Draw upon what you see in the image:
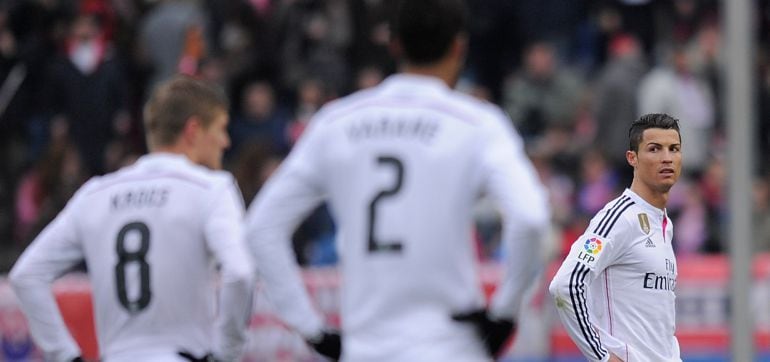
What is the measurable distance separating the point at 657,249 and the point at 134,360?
1879 millimetres

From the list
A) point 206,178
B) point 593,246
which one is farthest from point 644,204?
point 206,178

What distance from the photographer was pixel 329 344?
16.8 ft

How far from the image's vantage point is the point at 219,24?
1803 cm

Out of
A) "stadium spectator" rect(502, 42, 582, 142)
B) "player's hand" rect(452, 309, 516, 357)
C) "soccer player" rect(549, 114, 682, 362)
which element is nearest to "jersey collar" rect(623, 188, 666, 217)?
"soccer player" rect(549, 114, 682, 362)

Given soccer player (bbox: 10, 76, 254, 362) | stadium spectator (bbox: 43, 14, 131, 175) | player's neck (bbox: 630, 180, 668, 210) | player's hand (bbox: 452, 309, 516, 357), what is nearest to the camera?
player's hand (bbox: 452, 309, 516, 357)

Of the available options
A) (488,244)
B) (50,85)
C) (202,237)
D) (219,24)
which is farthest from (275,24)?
(202,237)

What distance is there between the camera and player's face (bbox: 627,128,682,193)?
543 cm

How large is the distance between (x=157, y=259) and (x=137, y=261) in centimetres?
7

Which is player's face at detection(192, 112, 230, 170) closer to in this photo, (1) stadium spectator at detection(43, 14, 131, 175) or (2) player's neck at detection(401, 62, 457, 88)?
(2) player's neck at detection(401, 62, 457, 88)

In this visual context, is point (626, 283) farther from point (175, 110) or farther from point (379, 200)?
point (175, 110)

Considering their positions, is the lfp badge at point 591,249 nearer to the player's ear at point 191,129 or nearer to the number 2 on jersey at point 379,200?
the number 2 on jersey at point 379,200

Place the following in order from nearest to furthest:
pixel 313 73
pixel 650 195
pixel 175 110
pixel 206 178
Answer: pixel 650 195 → pixel 206 178 → pixel 175 110 → pixel 313 73

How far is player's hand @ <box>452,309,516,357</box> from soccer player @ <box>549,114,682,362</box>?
879 mm

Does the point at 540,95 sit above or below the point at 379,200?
below
